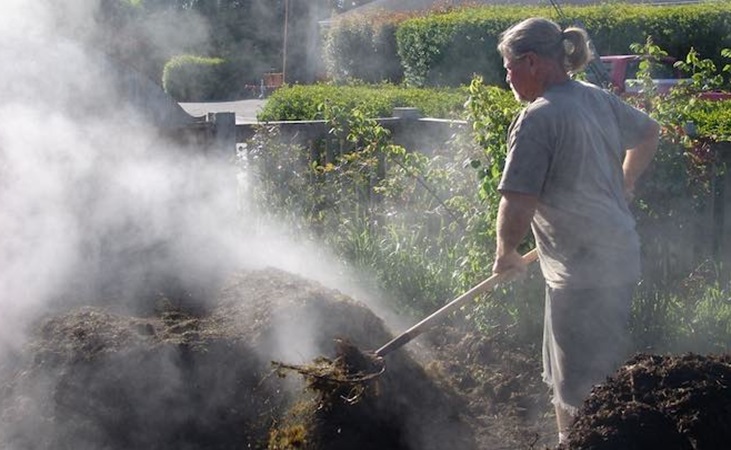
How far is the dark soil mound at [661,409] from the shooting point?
284 cm

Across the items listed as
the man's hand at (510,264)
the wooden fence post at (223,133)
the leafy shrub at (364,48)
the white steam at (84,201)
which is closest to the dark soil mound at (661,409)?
the man's hand at (510,264)

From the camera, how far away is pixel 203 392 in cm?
442

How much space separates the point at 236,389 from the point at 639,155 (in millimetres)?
2065

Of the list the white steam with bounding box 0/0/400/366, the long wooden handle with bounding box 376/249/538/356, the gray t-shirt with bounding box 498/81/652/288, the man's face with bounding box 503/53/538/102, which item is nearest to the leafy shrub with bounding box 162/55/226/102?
the white steam with bounding box 0/0/400/366

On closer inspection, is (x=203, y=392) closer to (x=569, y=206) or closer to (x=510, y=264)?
(x=510, y=264)

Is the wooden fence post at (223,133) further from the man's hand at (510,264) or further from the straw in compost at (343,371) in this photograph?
the man's hand at (510,264)

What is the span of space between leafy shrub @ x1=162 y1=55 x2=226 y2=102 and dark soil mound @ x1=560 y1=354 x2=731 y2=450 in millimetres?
20862

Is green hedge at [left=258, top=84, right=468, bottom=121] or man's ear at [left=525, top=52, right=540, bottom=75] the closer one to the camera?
man's ear at [left=525, top=52, right=540, bottom=75]

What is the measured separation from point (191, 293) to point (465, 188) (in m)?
1.87

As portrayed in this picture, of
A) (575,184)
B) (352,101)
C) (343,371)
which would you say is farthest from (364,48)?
(575,184)

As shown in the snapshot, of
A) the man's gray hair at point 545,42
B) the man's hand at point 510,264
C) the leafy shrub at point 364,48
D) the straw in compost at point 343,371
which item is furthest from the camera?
the leafy shrub at point 364,48

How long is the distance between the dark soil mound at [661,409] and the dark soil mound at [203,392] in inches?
57.5

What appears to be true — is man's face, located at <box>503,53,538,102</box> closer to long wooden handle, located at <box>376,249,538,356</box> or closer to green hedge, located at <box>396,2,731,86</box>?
long wooden handle, located at <box>376,249,538,356</box>

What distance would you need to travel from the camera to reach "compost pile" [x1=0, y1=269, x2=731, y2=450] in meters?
4.28
